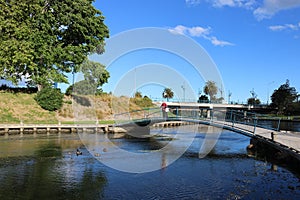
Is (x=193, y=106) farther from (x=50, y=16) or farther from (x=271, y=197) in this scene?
(x=271, y=197)

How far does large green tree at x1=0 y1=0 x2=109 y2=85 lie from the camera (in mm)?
40656

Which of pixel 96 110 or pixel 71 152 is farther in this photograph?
pixel 96 110

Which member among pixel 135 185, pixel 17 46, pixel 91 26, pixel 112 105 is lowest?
pixel 135 185

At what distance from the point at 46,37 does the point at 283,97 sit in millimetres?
83150

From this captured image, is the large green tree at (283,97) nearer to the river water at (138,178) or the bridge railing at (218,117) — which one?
the bridge railing at (218,117)

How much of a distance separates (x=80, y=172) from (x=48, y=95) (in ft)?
101

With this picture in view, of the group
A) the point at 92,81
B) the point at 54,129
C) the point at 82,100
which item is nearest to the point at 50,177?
the point at 54,129

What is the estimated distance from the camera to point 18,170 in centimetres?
1611

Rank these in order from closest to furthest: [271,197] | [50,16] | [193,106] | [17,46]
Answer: [271,197] → [17,46] → [50,16] → [193,106]

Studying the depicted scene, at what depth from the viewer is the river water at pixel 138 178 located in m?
12.6

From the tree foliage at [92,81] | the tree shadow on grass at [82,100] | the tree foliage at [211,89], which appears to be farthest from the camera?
the tree foliage at [211,89]

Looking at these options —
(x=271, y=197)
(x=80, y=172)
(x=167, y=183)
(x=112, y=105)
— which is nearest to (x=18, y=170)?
(x=80, y=172)

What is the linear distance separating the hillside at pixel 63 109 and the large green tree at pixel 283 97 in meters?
63.9

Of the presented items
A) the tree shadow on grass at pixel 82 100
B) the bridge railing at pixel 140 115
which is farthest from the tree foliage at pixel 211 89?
the tree shadow on grass at pixel 82 100
